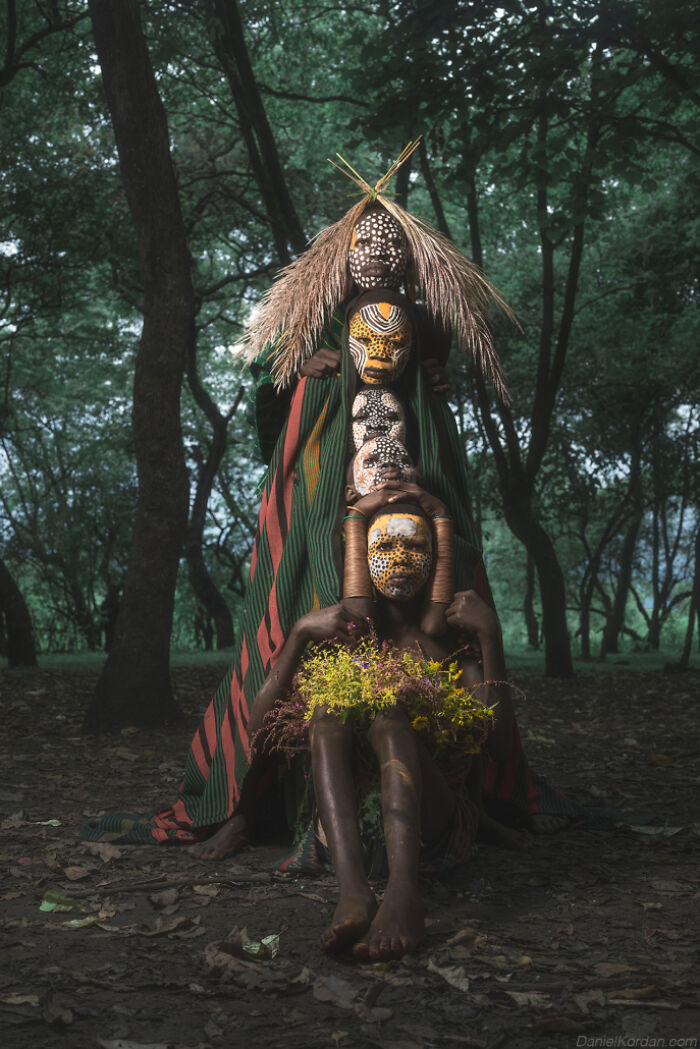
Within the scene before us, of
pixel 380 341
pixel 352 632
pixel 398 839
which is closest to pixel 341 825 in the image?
pixel 398 839

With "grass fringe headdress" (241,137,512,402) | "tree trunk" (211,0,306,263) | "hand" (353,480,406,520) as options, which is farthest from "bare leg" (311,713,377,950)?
"tree trunk" (211,0,306,263)

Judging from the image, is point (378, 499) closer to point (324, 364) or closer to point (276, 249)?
point (324, 364)

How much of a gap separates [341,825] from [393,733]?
340 mm

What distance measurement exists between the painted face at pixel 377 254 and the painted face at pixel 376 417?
0.45 meters

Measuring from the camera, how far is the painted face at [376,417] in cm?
399

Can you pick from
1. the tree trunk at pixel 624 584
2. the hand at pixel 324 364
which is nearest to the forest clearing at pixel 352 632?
the hand at pixel 324 364

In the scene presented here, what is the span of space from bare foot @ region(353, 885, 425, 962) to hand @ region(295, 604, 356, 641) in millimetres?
970

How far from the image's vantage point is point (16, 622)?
12125 millimetres

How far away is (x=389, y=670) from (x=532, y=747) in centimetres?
419

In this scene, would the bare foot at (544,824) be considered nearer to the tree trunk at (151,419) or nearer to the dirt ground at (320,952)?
the dirt ground at (320,952)

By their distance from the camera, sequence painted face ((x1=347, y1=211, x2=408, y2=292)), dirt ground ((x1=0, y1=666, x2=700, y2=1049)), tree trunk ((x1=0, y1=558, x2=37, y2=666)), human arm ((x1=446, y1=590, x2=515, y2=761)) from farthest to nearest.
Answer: tree trunk ((x1=0, y1=558, x2=37, y2=666)), painted face ((x1=347, y1=211, x2=408, y2=292)), human arm ((x1=446, y1=590, x2=515, y2=761)), dirt ground ((x1=0, y1=666, x2=700, y2=1049))

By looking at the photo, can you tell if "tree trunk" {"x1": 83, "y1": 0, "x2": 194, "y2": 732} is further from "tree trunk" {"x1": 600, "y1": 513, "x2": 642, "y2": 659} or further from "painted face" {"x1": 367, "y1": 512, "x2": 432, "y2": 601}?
"tree trunk" {"x1": 600, "y1": 513, "x2": 642, "y2": 659}

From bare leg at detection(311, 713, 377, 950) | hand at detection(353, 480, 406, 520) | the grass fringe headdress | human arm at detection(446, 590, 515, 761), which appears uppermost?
the grass fringe headdress

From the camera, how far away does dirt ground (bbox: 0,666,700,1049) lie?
2.50m
